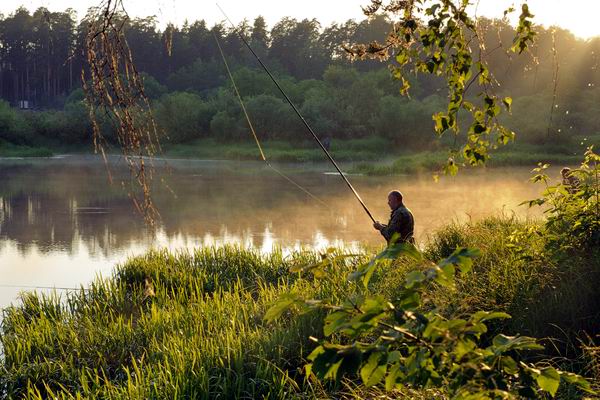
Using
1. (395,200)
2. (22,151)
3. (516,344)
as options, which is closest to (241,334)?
(395,200)

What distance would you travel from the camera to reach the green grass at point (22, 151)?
161 feet

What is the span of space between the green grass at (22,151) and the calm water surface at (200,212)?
1254cm

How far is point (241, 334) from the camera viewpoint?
5.96 metres

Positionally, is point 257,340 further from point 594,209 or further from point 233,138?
point 233,138

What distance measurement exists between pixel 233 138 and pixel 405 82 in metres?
51.6

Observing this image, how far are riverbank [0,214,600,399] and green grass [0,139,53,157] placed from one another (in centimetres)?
4295

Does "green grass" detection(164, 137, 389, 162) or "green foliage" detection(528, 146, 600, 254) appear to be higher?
"green foliage" detection(528, 146, 600, 254)

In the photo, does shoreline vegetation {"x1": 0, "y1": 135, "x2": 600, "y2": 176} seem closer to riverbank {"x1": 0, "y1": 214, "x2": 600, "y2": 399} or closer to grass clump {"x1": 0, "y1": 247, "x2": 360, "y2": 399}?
grass clump {"x1": 0, "y1": 247, "x2": 360, "y2": 399}

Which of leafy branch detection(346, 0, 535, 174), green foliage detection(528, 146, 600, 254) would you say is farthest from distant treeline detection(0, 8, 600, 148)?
leafy branch detection(346, 0, 535, 174)

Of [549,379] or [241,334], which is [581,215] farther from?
[549,379]

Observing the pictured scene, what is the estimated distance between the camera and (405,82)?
4.01 m

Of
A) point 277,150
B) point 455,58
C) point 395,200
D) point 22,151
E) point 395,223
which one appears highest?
point 455,58

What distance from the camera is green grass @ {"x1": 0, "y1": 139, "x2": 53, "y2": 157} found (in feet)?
161

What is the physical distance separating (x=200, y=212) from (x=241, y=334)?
51.3ft
